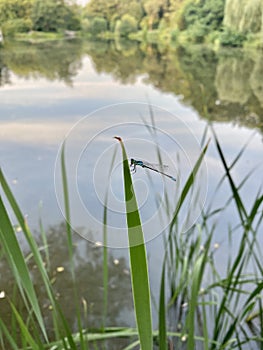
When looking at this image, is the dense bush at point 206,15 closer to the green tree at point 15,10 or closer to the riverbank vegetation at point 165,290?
the green tree at point 15,10

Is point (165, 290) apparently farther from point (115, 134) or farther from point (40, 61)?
point (40, 61)

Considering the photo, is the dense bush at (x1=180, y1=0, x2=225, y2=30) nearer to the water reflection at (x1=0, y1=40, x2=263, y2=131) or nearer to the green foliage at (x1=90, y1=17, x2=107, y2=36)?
the water reflection at (x1=0, y1=40, x2=263, y2=131)

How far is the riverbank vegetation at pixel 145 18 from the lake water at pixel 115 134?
0.27 meters

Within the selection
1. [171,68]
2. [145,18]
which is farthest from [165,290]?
[171,68]

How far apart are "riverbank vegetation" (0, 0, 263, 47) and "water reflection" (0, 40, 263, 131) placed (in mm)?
205

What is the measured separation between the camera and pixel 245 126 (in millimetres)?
2000

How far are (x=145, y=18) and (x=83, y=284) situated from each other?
200 centimetres

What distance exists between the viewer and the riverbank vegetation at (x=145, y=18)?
1170mm

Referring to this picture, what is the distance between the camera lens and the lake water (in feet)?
0.53

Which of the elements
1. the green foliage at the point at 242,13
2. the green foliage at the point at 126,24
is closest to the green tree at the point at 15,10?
the green foliage at the point at 126,24

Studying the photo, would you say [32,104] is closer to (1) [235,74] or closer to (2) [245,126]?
(2) [245,126]

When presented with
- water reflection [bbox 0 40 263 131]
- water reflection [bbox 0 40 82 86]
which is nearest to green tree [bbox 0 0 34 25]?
water reflection [bbox 0 40 263 131]

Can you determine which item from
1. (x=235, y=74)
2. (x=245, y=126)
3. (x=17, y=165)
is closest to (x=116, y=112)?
(x=17, y=165)

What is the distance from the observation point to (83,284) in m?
0.85
